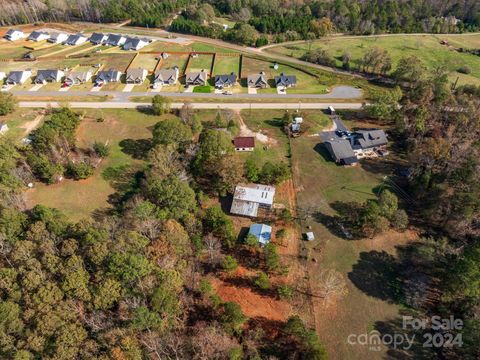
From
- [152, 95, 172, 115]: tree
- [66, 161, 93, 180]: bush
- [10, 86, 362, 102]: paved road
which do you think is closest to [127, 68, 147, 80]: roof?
[10, 86, 362, 102]: paved road

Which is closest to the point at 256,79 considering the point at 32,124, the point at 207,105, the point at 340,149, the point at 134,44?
the point at 207,105

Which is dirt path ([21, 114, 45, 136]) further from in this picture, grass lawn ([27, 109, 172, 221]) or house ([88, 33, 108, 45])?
house ([88, 33, 108, 45])

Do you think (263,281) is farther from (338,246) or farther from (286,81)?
(286,81)

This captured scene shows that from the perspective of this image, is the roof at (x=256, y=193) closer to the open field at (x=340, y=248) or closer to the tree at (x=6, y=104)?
the open field at (x=340, y=248)

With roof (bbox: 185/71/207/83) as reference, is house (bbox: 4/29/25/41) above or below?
above

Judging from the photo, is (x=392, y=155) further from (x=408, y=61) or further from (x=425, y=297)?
(x=408, y=61)

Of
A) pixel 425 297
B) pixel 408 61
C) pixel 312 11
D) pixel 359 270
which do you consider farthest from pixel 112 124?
pixel 312 11
